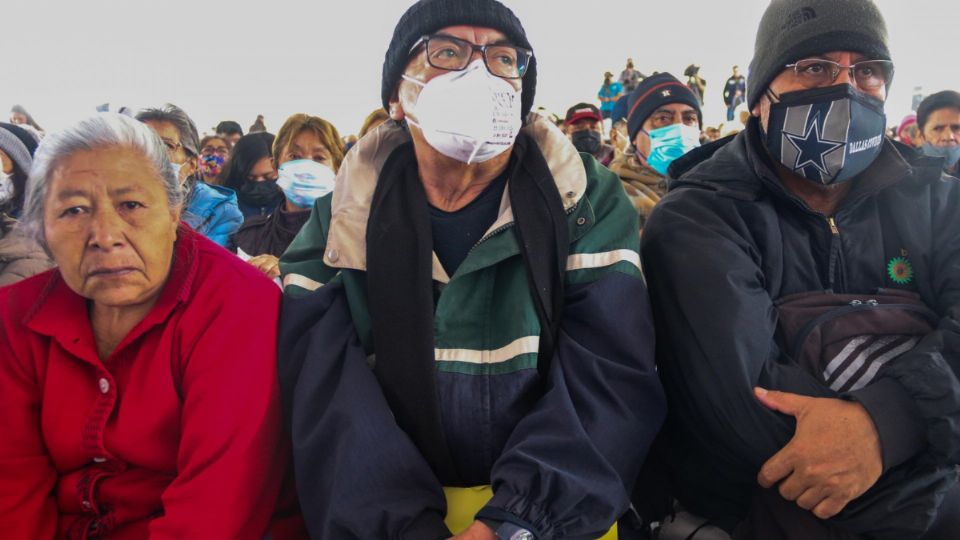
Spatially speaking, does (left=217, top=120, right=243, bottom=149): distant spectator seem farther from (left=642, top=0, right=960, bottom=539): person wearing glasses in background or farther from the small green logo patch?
the small green logo patch

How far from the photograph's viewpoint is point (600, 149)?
613 centimetres

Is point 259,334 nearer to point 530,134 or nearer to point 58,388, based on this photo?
point 58,388

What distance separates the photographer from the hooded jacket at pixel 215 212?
402 centimetres

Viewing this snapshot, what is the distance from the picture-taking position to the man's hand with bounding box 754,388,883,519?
1.49 m

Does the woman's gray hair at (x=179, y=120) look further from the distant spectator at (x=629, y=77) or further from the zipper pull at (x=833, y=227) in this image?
the distant spectator at (x=629, y=77)

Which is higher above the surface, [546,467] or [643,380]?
[643,380]

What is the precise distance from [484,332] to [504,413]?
22 centimetres

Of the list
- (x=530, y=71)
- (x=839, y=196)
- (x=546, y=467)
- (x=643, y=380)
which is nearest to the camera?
(x=546, y=467)

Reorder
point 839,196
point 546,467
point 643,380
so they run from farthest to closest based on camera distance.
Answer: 1. point 839,196
2. point 643,380
3. point 546,467

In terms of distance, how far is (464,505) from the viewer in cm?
166

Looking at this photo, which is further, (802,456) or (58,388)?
(58,388)

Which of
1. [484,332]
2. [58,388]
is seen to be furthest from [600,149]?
[58,388]

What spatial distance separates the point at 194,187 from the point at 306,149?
0.69m

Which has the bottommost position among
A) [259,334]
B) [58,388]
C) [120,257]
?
[58,388]
